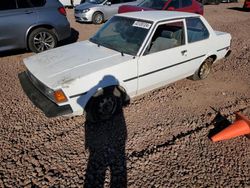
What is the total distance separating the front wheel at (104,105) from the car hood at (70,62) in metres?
0.43

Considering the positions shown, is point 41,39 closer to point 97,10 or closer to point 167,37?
point 167,37

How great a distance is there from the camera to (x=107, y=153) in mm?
3299

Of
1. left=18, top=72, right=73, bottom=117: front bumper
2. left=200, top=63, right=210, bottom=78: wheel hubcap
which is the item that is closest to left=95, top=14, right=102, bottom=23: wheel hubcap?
left=200, top=63, right=210, bottom=78: wheel hubcap

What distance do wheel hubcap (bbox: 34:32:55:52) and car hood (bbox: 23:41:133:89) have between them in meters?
2.63

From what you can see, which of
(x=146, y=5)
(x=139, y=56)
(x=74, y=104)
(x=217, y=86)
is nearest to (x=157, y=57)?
(x=139, y=56)

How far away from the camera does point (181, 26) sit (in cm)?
448

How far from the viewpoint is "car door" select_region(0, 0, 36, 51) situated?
6.08 meters

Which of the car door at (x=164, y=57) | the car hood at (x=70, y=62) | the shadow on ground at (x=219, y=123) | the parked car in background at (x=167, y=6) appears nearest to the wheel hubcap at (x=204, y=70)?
the car door at (x=164, y=57)

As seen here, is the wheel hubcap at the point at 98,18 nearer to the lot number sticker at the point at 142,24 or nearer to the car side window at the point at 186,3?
the car side window at the point at 186,3

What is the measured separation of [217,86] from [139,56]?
2.45m

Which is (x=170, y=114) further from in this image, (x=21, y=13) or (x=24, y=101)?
(x=21, y=13)

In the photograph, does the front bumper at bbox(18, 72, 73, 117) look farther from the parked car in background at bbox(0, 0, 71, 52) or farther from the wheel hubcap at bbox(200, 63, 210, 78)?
the wheel hubcap at bbox(200, 63, 210, 78)

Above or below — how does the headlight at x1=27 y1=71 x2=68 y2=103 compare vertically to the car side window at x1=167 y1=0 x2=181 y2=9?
below

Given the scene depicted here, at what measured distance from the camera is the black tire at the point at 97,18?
11.6 m
